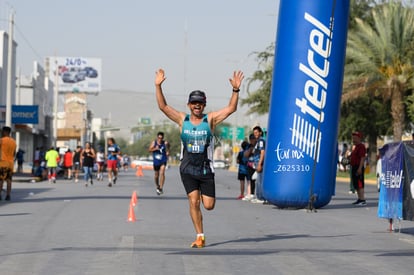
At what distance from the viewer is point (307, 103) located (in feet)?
70.2

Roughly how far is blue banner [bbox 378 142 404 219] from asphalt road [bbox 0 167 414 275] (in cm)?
38

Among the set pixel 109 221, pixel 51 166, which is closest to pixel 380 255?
pixel 109 221

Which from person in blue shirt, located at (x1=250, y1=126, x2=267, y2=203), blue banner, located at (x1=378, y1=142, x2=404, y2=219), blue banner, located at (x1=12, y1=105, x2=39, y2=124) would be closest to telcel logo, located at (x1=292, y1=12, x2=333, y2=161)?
person in blue shirt, located at (x1=250, y1=126, x2=267, y2=203)

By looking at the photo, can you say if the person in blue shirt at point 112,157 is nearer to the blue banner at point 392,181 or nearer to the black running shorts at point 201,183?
the blue banner at point 392,181

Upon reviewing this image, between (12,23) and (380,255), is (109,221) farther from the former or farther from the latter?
(12,23)

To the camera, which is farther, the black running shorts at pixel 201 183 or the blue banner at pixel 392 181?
the blue banner at pixel 392 181

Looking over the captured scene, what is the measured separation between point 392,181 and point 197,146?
4.48 m

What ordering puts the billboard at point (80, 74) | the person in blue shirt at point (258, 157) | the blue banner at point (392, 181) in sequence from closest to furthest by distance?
the blue banner at point (392, 181), the person in blue shirt at point (258, 157), the billboard at point (80, 74)

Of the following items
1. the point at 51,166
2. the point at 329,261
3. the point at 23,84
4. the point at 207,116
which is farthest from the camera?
the point at 23,84

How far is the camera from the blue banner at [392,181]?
1541 centimetres

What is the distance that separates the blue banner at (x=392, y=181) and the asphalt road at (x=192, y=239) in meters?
0.38

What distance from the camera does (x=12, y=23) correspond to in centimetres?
4434

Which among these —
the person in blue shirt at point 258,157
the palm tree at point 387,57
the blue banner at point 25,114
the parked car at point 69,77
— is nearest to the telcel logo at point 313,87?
the person in blue shirt at point 258,157

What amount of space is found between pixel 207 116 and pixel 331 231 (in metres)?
4.01
